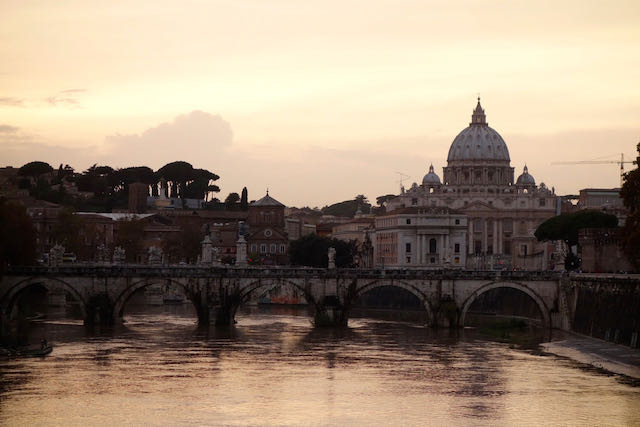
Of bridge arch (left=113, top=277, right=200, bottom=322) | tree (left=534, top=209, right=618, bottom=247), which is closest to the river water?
bridge arch (left=113, top=277, right=200, bottom=322)

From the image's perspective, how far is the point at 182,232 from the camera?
188 metres

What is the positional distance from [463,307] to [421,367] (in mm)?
26126

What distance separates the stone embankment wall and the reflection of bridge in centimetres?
558

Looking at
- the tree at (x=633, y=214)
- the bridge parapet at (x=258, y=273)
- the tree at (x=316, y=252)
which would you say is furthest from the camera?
the tree at (x=316, y=252)

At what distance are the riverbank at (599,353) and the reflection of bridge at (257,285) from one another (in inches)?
449

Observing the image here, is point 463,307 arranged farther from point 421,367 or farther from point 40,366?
point 40,366

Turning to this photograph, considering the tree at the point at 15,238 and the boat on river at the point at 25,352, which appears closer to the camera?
the boat on river at the point at 25,352

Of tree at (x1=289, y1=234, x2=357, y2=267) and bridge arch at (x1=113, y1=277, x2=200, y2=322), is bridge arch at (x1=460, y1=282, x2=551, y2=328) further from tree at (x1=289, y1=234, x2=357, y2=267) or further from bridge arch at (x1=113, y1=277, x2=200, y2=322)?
tree at (x1=289, y1=234, x2=357, y2=267)

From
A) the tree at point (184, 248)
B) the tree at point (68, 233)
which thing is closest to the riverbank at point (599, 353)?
the tree at point (68, 233)

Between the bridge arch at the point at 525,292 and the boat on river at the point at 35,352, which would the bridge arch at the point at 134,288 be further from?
the boat on river at the point at 35,352

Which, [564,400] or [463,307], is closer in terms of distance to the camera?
[564,400]

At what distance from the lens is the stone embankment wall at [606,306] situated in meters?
80.5

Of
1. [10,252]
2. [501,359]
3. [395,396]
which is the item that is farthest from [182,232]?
[395,396]

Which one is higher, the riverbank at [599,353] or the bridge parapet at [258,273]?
the bridge parapet at [258,273]
